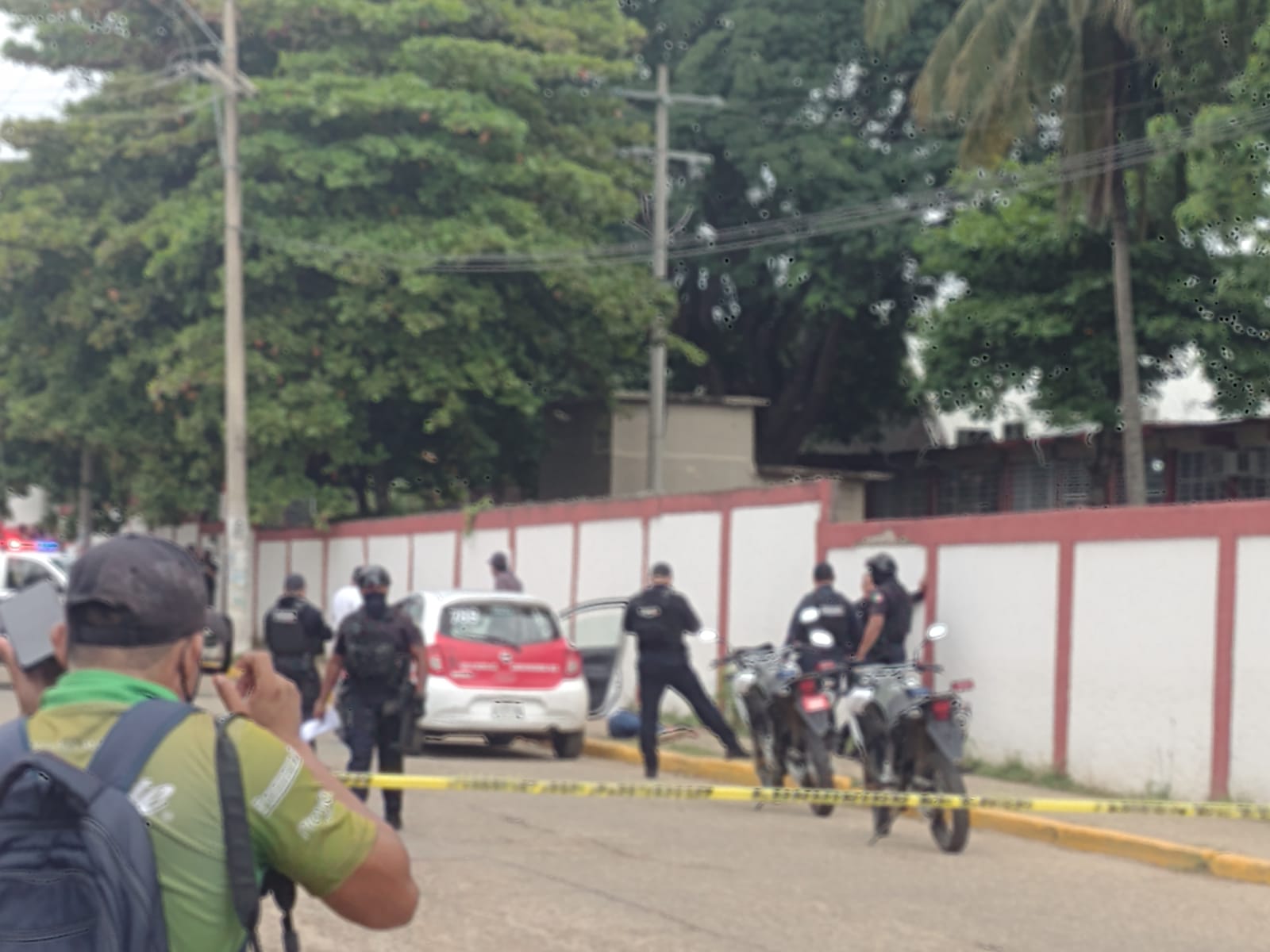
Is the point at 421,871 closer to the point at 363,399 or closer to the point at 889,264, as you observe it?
the point at 363,399

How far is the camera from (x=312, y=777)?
107 inches

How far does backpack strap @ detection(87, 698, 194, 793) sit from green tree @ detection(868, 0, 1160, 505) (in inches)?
821

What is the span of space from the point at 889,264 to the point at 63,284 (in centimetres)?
1596

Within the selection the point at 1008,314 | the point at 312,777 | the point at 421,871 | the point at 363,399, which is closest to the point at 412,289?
the point at 363,399

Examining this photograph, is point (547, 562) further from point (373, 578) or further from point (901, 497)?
point (901, 497)

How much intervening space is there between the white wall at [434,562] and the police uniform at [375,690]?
1594cm

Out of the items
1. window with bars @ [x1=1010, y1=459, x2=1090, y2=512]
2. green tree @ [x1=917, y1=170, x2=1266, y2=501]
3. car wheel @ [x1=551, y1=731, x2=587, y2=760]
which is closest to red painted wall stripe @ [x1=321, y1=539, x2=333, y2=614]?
green tree @ [x1=917, y1=170, x2=1266, y2=501]

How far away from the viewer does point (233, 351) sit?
26.1 m

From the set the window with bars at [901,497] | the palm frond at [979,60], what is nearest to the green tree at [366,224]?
the palm frond at [979,60]

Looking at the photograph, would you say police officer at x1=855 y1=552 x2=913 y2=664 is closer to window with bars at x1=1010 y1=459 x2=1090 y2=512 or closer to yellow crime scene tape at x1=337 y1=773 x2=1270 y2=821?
yellow crime scene tape at x1=337 y1=773 x2=1270 y2=821

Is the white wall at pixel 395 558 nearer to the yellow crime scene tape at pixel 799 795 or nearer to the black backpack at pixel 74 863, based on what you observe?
the yellow crime scene tape at pixel 799 795

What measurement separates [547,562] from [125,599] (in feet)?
71.9

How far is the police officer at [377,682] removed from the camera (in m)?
11.2

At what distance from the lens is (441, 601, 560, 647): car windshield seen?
16500 millimetres
